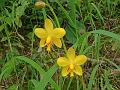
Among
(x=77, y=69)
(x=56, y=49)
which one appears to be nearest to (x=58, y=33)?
(x=77, y=69)

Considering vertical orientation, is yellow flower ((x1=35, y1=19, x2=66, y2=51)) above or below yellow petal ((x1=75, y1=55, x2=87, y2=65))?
above

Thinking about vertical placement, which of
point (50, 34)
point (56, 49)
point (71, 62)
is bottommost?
point (56, 49)

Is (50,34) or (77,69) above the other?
(50,34)

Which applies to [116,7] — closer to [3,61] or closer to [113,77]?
[113,77]

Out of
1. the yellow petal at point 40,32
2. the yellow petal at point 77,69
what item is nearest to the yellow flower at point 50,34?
the yellow petal at point 40,32

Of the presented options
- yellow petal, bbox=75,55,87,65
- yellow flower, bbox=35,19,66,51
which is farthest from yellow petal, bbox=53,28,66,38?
yellow petal, bbox=75,55,87,65

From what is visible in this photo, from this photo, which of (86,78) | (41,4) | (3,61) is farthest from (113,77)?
(41,4)

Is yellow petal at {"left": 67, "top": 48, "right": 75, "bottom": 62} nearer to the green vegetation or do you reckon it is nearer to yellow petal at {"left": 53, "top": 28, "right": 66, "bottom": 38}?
yellow petal at {"left": 53, "top": 28, "right": 66, "bottom": 38}

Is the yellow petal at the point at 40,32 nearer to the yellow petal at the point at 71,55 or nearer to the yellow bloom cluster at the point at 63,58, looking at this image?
the yellow bloom cluster at the point at 63,58

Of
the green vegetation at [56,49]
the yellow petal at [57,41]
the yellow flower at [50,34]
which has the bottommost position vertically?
the green vegetation at [56,49]

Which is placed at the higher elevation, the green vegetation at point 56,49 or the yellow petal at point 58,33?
the yellow petal at point 58,33

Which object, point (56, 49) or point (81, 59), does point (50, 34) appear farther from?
point (56, 49)
